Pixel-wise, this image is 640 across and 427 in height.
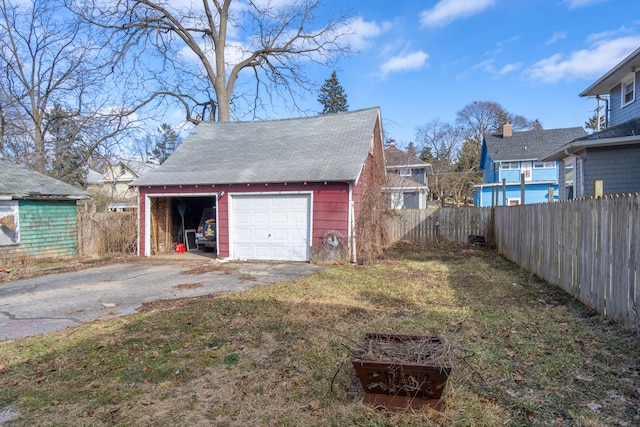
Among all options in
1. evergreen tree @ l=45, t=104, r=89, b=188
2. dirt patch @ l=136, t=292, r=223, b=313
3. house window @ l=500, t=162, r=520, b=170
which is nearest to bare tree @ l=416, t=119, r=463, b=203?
house window @ l=500, t=162, r=520, b=170

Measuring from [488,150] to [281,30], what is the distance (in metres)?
19.6

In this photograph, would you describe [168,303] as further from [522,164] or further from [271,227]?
[522,164]

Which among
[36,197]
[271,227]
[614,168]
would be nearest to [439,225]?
[614,168]

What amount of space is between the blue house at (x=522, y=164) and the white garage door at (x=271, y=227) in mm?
20992

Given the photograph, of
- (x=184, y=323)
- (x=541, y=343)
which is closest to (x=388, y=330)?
(x=541, y=343)

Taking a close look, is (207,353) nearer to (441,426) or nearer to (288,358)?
(288,358)

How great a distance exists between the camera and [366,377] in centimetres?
287

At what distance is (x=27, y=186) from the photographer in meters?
12.0

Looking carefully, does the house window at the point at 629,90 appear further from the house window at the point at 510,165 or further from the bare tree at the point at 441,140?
the bare tree at the point at 441,140

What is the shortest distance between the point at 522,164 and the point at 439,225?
18428mm

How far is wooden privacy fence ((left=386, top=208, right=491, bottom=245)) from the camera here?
15.1 meters

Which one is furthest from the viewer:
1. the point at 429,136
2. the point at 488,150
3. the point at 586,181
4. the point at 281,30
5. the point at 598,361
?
the point at 429,136

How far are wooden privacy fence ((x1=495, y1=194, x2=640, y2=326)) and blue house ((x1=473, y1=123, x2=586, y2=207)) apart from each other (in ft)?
72.3

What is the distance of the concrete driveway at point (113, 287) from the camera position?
5902 mm
